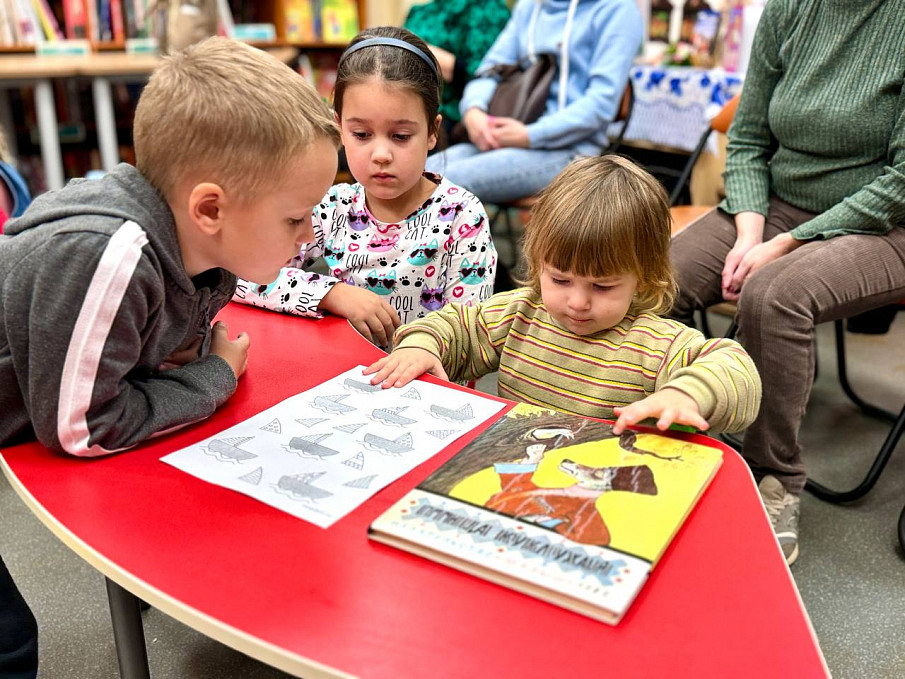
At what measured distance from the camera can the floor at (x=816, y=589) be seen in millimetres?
1329

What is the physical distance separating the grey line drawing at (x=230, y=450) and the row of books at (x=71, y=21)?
357 centimetres

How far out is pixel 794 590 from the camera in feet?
2.16

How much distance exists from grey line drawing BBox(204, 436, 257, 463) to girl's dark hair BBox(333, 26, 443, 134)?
2.48 feet

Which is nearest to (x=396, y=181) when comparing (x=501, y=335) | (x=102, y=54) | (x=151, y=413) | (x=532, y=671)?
(x=501, y=335)

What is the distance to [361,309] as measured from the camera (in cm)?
131

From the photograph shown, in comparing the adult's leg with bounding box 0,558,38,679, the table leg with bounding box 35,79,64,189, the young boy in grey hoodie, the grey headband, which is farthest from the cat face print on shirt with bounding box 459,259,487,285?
the table leg with bounding box 35,79,64,189

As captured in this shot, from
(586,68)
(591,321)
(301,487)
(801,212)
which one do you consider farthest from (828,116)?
(301,487)

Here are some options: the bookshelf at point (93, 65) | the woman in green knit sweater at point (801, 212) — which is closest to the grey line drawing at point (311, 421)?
→ the woman in green knit sweater at point (801, 212)

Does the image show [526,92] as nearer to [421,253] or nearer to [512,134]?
[512,134]

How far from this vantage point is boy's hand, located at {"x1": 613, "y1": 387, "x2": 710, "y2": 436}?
0.86 metres

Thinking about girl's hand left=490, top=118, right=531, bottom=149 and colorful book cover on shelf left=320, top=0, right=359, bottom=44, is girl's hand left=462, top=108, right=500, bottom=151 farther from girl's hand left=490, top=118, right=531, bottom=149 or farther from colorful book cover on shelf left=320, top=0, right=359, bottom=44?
colorful book cover on shelf left=320, top=0, right=359, bottom=44

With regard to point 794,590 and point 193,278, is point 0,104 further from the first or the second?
point 794,590

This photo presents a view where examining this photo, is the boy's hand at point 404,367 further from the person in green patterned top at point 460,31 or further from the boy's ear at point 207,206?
the person in green patterned top at point 460,31

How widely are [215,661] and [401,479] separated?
2.48 ft
